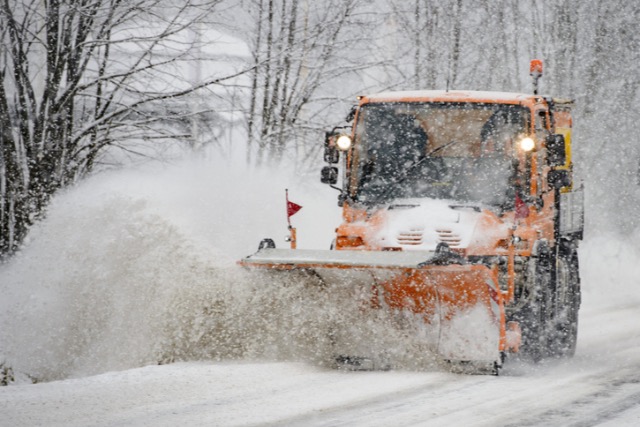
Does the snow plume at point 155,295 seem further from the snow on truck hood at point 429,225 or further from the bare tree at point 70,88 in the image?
the snow on truck hood at point 429,225

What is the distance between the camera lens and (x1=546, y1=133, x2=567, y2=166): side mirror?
8.55 meters

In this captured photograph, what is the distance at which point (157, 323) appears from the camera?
28.5ft

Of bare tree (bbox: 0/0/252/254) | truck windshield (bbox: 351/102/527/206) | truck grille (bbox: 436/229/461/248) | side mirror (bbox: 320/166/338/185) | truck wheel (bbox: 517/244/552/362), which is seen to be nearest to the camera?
truck grille (bbox: 436/229/461/248)

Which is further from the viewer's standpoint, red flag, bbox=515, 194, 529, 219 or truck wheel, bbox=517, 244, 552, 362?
red flag, bbox=515, 194, 529, 219

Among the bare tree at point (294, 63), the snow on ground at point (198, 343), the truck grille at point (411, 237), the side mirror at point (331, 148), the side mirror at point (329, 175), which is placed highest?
the bare tree at point (294, 63)

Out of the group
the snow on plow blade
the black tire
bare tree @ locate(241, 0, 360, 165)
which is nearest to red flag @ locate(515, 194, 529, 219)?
the black tire

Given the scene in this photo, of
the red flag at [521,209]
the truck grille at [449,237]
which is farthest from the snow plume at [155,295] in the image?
the red flag at [521,209]

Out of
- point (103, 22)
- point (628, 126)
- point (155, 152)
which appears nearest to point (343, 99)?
point (155, 152)

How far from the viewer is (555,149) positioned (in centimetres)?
857

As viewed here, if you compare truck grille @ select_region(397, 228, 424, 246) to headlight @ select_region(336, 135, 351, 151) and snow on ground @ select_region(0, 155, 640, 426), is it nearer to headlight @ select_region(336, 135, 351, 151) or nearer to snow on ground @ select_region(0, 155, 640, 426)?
snow on ground @ select_region(0, 155, 640, 426)

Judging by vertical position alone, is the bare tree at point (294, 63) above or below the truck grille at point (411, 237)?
above

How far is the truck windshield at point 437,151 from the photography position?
29.5 feet

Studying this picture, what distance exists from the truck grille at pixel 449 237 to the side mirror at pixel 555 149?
3.33 feet

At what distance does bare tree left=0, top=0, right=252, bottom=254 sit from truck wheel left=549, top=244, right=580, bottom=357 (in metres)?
4.54
